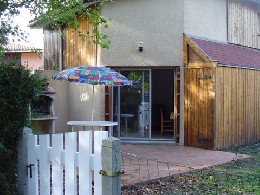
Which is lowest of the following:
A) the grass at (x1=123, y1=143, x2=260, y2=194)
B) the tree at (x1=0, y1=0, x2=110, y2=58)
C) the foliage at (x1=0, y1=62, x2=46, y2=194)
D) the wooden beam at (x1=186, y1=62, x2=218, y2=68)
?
the grass at (x1=123, y1=143, x2=260, y2=194)

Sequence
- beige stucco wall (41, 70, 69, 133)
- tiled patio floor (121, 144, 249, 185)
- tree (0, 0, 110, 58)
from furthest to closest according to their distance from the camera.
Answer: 1. beige stucco wall (41, 70, 69, 133)
2. tree (0, 0, 110, 58)
3. tiled patio floor (121, 144, 249, 185)

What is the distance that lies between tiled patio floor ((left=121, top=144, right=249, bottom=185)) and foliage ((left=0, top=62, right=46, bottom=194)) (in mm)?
2777

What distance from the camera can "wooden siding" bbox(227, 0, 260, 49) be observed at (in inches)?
577

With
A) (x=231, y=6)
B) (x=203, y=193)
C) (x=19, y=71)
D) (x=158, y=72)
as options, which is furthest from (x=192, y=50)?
(x=19, y=71)

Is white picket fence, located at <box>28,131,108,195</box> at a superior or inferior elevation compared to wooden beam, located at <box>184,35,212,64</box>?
inferior

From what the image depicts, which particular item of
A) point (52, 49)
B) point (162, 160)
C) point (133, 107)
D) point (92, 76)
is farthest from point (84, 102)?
point (162, 160)

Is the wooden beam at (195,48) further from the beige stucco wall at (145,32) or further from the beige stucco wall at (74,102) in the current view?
the beige stucco wall at (74,102)

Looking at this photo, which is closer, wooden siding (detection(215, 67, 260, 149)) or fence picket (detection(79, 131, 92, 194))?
fence picket (detection(79, 131, 92, 194))

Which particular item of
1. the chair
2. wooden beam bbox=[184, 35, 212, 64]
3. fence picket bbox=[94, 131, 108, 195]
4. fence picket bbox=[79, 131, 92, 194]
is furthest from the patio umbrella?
fence picket bbox=[94, 131, 108, 195]

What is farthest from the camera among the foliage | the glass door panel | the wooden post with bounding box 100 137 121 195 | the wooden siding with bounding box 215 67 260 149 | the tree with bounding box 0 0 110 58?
the glass door panel

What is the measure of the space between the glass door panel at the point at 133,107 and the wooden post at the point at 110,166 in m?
9.38

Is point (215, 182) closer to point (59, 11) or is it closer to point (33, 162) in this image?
point (33, 162)

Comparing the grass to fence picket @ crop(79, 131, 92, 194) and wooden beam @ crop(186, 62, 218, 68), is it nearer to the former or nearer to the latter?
fence picket @ crop(79, 131, 92, 194)

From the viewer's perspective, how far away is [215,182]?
782 centimetres
